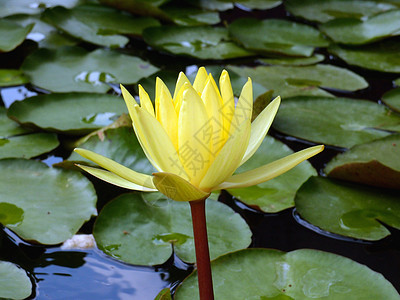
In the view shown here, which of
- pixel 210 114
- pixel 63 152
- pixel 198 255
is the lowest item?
pixel 63 152

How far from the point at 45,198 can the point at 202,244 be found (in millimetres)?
756

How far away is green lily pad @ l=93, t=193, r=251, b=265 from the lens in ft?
4.02

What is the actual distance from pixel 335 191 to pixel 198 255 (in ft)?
2.54

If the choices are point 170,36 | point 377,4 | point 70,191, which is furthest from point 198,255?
point 377,4

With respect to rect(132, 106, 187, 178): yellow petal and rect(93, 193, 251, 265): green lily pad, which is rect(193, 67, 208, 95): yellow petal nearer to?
rect(132, 106, 187, 178): yellow petal

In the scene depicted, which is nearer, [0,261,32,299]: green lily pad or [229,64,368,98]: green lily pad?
[0,261,32,299]: green lily pad

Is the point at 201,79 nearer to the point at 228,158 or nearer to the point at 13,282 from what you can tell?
the point at 228,158

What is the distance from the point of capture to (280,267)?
112 centimetres

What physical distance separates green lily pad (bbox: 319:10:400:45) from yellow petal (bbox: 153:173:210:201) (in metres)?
2.01

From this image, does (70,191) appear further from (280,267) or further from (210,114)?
(210,114)

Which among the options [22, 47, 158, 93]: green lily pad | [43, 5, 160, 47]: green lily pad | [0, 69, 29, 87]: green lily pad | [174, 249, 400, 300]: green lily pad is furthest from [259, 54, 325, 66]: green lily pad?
[174, 249, 400, 300]: green lily pad

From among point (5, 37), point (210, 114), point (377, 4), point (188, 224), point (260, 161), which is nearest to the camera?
point (210, 114)

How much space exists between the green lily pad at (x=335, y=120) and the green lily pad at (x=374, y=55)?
44 cm

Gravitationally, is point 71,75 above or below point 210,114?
below
